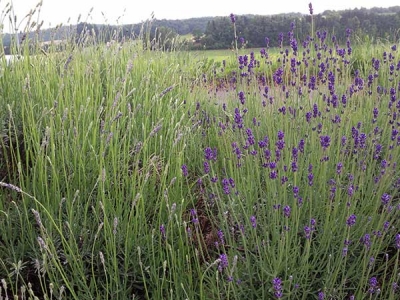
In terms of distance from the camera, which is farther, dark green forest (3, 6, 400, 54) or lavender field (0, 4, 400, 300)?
dark green forest (3, 6, 400, 54)

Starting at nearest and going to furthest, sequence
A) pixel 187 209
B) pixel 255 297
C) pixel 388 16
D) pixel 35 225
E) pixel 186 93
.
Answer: pixel 255 297 < pixel 35 225 < pixel 187 209 < pixel 186 93 < pixel 388 16

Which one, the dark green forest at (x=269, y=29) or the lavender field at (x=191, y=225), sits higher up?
the dark green forest at (x=269, y=29)

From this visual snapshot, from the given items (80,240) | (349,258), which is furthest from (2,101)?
(349,258)

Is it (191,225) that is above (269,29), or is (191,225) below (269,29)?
below

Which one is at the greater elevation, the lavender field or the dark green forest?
the dark green forest

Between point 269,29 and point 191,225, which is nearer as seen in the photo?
point 191,225

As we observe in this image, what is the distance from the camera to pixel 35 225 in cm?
223

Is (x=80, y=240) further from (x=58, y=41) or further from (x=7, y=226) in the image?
(x=58, y=41)

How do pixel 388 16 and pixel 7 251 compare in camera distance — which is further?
pixel 388 16

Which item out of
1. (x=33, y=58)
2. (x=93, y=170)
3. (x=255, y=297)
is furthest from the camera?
(x=33, y=58)

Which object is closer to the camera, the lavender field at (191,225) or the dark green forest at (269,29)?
the lavender field at (191,225)

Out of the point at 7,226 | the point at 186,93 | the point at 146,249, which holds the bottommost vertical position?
the point at 146,249

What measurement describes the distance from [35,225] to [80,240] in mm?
374

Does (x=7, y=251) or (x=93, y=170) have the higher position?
(x=93, y=170)
